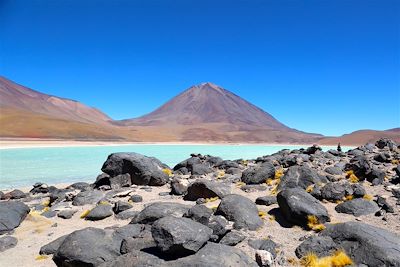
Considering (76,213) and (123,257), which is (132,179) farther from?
(123,257)

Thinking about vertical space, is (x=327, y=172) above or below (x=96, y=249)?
above

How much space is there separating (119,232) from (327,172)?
28.4 ft

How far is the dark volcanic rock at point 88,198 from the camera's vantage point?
10211 millimetres

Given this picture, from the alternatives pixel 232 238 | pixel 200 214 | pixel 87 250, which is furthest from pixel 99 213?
pixel 232 238

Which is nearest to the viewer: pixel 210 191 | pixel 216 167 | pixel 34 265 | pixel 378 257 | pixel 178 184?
pixel 378 257

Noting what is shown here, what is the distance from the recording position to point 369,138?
389ft

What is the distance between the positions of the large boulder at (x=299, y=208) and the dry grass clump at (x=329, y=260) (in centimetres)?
152

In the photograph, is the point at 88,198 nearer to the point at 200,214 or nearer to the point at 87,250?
the point at 87,250

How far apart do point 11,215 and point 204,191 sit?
4753mm

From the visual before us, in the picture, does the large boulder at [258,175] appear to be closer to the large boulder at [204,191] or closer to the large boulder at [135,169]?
the large boulder at [204,191]

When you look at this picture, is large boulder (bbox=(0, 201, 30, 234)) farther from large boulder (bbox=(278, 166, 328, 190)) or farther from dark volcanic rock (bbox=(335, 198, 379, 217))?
dark volcanic rock (bbox=(335, 198, 379, 217))

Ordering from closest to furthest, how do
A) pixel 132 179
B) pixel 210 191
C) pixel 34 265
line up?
pixel 34 265 → pixel 210 191 → pixel 132 179

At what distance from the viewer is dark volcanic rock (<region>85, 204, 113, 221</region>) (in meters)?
8.67

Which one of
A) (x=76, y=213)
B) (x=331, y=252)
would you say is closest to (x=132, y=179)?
(x=76, y=213)
